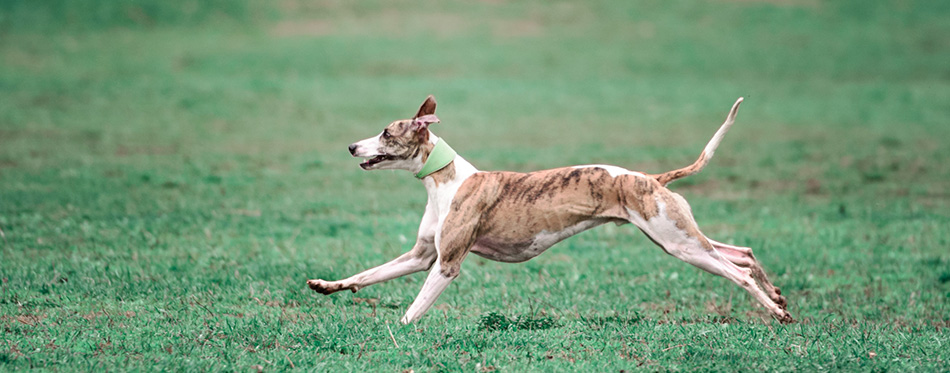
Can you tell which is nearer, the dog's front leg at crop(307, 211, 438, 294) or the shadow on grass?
the shadow on grass

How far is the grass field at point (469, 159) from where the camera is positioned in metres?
6.14

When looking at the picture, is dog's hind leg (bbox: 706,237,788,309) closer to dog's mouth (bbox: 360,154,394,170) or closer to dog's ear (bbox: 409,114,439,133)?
dog's ear (bbox: 409,114,439,133)

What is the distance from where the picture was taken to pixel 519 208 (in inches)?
261

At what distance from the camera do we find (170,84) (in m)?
25.9

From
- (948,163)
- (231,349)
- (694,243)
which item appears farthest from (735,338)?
(948,163)

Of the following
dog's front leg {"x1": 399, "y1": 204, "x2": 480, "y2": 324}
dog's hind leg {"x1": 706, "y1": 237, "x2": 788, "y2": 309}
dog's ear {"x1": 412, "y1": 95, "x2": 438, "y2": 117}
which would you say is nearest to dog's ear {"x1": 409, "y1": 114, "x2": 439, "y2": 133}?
dog's ear {"x1": 412, "y1": 95, "x2": 438, "y2": 117}

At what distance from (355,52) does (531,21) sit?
860 cm

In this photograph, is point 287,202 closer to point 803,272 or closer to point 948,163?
point 803,272

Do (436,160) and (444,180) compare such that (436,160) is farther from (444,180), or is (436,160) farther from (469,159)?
(469,159)

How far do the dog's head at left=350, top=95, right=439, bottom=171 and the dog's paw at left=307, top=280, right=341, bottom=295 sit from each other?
885 millimetres

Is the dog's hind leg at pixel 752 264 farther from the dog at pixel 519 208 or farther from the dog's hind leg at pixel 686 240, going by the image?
the dog's hind leg at pixel 686 240

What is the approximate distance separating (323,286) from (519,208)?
1.49m

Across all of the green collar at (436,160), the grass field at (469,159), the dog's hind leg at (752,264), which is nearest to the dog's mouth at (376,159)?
the green collar at (436,160)

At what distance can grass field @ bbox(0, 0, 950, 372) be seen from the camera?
6137 millimetres
